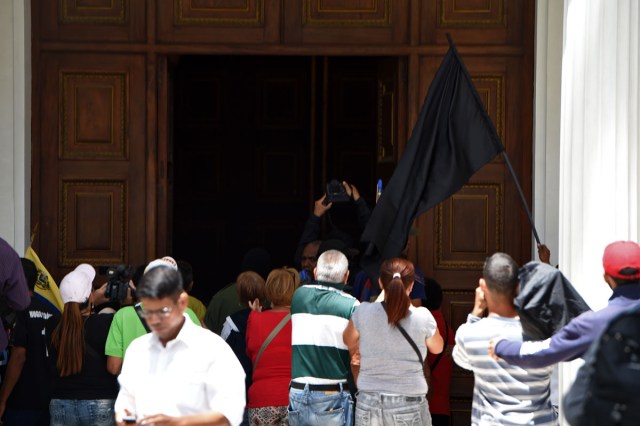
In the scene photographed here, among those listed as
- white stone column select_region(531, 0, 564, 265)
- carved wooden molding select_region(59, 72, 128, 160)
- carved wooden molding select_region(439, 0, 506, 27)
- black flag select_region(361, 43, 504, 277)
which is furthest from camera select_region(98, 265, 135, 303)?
carved wooden molding select_region(439, 0, 506, 27)

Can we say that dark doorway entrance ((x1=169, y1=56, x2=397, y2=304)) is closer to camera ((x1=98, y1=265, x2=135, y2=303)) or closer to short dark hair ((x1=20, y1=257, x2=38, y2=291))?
short dark hair ((x1=20, y1=257, x2=38, y2=291))

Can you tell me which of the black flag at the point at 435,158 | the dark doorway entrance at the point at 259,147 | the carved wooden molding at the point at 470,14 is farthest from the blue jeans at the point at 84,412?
the dark doorway entrance at the point at 259,147

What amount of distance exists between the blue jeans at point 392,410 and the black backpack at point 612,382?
307 cm

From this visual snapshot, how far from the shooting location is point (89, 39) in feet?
36.6

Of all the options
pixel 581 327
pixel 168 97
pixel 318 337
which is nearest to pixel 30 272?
pixel 318 337

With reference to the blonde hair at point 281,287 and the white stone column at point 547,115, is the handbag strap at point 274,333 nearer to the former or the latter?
the blonde hair at point 281,287

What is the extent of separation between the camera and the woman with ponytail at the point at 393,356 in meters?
7.84

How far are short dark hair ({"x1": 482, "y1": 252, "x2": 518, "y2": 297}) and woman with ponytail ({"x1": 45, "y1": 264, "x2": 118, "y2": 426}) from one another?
106 inches

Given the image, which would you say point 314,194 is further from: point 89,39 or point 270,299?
point 270,299

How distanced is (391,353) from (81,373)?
6.39 ft

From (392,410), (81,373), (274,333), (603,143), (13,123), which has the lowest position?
(392,410)

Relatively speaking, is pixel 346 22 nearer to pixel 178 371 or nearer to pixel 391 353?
pixel 391 353

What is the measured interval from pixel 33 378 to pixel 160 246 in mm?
2470

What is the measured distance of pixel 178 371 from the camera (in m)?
5.74
